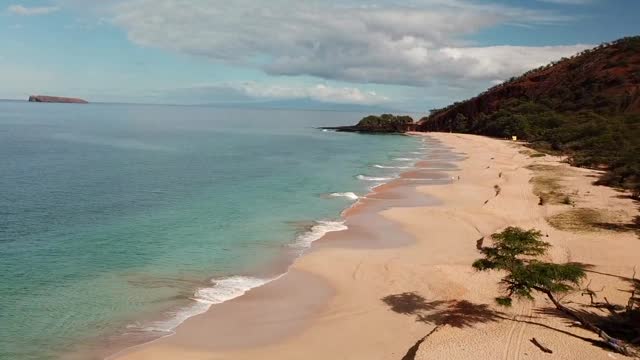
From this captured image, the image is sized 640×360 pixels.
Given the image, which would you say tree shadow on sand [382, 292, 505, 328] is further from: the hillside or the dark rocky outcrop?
the dark rocky outcrop

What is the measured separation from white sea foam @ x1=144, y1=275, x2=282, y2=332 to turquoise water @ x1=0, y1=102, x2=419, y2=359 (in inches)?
1.5

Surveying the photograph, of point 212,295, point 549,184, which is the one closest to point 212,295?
point 212,295

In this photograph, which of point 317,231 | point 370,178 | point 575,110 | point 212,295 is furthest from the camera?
point 575,110

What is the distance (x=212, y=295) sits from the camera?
61.2ft

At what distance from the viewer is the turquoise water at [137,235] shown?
56.1 feet

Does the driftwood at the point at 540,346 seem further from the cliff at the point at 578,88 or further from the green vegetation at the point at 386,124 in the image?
the green vegetation at the point at 386,124

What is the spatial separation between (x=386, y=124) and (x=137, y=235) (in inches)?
4768

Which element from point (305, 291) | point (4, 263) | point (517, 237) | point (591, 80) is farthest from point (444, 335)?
point (591, 80)

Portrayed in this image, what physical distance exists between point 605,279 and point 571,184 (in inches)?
903

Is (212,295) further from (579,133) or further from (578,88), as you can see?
(578,88)

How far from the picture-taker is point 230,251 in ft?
79.5

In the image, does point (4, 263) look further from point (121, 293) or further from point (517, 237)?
point (517, 237)

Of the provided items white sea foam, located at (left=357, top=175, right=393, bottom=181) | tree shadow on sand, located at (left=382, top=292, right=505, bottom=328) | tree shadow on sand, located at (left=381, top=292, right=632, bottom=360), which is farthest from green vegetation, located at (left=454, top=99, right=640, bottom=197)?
tree shadow on sand, located at (left=382, top=292, right=505, bottom=328)

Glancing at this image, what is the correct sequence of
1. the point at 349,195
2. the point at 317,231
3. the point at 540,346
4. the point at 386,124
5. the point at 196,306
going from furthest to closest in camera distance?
the point at 386,124, the point at 349,195, the point at 317,231, the point at 196,306, the point at 540,346
